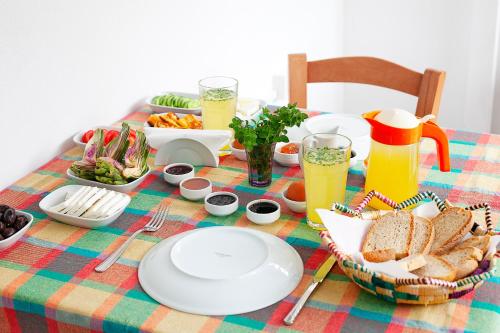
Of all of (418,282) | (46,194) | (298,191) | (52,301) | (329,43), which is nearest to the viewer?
(418,282)

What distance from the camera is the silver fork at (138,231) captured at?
1115mm

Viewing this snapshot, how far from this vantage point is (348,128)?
1.64 meters

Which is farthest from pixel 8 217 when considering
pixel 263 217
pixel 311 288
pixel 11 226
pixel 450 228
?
pixel 450 228

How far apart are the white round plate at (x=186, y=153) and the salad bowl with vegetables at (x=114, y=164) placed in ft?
0.22

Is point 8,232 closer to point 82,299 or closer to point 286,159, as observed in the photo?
point 82,299

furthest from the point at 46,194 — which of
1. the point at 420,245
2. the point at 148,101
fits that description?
the point at 420,245

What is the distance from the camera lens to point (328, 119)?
170 centimetres

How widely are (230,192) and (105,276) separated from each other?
38 cm

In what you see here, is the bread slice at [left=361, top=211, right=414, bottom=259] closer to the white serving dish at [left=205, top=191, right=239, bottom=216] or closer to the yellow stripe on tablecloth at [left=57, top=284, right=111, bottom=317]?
the white serving dish at [left=205, top=191, right=239, bottom=216]

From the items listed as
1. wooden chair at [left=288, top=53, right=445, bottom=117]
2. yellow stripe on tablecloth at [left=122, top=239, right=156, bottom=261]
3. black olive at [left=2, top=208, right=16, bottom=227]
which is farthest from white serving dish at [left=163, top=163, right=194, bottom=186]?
wooden chair at [left=288, top=53, right=445, bottom=117]

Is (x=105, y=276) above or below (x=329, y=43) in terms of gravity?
below

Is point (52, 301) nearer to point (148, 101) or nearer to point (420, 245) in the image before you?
point (420, 245)

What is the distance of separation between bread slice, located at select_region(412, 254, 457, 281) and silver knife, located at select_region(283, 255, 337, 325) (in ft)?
0.47

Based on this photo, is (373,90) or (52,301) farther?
(373,90)
